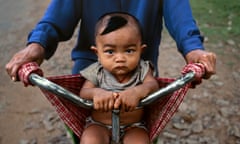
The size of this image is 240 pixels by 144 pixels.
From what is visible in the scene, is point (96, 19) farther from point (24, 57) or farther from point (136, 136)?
point (136, 136)

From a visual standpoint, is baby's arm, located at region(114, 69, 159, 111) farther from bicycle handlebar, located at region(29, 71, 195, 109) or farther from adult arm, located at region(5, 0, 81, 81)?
adult arm, located at region(5, 0, 81, 81)

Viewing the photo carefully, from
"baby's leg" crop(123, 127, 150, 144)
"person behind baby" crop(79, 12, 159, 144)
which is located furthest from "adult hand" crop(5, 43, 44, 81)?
"baby's leg" crop(123, 127, 150, 144)

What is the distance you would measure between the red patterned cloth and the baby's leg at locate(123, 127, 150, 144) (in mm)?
44

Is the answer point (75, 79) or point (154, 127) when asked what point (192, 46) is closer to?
point (154, 127)

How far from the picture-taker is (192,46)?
6.71ft

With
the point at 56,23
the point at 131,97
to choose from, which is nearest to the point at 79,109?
the point at 131,97

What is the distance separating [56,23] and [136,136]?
2.67ft

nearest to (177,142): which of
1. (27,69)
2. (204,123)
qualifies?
(204,123)

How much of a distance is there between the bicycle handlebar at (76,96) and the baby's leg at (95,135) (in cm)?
28

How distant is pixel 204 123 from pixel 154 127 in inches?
82.9

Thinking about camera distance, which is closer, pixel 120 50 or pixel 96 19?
pixel 120 50

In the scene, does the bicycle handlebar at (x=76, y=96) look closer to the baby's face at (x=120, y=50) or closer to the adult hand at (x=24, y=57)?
the adult hand at (x=24, y=57)

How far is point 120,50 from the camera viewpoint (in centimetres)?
194

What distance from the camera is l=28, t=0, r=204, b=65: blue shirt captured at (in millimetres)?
2166
